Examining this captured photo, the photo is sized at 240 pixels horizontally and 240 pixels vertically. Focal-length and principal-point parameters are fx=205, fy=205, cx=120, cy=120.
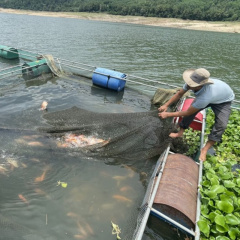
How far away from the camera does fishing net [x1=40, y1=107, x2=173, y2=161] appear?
535 cm

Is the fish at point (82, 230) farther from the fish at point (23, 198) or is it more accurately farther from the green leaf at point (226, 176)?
the green leaf at point (226, 176)

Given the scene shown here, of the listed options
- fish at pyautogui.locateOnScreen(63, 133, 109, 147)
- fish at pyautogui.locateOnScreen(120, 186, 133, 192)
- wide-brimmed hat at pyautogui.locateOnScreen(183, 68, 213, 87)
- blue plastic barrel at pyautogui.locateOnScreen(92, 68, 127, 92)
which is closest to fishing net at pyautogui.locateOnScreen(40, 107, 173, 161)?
fish at pyautogui.locateOnScreen(63, 133, 109, 147)

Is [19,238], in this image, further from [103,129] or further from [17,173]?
[103,129]

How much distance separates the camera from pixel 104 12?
83938mm

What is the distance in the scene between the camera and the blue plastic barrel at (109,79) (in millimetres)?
10211

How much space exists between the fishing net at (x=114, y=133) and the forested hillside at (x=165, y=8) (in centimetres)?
6921

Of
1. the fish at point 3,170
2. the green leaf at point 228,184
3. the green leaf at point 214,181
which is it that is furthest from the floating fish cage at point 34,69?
the green leaf at point 228,184

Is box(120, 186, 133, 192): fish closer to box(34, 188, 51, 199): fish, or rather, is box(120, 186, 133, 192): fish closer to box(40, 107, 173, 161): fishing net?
box(40, 107, 173, 161): fishing net

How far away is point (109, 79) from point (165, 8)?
70.7 m

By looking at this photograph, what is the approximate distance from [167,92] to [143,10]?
7467 cm

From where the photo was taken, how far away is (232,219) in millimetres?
3562

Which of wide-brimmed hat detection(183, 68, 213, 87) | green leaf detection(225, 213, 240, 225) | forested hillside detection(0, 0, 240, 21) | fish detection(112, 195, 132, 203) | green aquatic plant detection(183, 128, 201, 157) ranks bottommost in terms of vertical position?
fish detection(112, 195, 132, 203)

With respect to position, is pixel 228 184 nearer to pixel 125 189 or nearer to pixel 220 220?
pixel 220 220

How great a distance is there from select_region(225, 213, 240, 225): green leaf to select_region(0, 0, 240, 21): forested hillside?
70922mm
